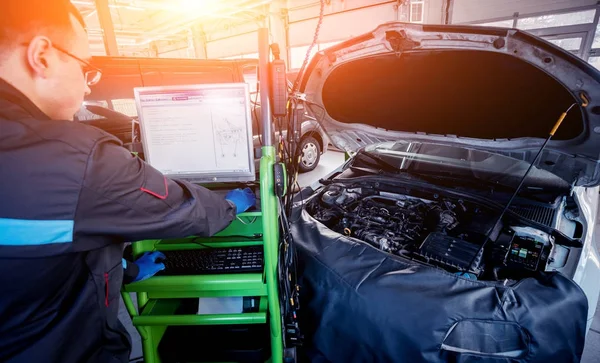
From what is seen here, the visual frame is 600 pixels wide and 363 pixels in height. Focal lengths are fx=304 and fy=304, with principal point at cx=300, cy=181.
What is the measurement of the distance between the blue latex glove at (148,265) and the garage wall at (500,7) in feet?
23.4

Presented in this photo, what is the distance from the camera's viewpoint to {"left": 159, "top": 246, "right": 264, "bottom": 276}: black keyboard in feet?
4.66

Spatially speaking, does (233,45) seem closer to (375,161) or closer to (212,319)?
(375,161)

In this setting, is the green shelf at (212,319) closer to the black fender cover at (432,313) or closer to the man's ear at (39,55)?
the black fender cover at (432,313)

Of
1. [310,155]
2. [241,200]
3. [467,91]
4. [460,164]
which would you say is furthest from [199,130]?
[310,155]

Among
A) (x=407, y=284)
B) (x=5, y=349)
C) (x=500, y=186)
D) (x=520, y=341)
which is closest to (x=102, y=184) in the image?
(x=5, y=349)

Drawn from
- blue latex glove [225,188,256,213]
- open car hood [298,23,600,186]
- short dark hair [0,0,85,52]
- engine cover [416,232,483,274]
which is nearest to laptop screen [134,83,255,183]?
blue latex glove [225,188,256,213]

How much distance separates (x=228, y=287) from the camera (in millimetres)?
1379

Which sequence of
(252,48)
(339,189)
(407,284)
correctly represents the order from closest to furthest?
(407,284), (339,189), (252,48)

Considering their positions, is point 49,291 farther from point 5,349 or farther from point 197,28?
point 197,28

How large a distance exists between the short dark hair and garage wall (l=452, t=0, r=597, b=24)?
282 inches

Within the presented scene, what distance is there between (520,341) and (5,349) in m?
1.68

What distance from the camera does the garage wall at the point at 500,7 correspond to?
5309mm

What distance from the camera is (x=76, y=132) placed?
841 millimetres

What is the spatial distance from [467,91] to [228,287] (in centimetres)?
169
